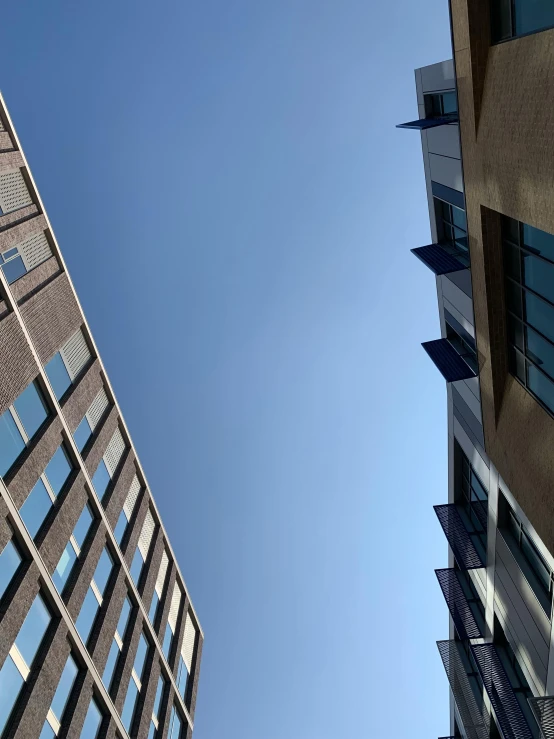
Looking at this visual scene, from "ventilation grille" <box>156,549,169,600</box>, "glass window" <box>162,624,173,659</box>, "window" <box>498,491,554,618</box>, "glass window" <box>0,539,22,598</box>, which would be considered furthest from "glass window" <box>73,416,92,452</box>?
"window" <box>498,491,554,618</box>

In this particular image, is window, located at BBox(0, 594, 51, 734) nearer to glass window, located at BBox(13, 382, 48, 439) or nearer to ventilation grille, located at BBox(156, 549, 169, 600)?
glass window, located at BBox(13, 382, 48, 439)

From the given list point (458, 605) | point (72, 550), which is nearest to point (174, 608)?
point (72, 550)

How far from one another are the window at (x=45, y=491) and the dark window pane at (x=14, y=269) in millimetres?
6815

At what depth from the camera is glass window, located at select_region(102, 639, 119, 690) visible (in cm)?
2114

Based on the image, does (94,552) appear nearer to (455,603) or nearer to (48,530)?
Answer: (48,530)

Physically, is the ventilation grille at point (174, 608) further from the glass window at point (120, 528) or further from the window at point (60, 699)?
the window at point (60, 699)

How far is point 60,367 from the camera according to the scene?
22203 millimetres

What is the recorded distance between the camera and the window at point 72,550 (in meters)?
19.0

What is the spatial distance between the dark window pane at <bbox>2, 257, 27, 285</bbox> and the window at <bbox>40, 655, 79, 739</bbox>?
14.0 m

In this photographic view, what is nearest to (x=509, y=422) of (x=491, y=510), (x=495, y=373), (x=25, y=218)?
(x=495, y=373)

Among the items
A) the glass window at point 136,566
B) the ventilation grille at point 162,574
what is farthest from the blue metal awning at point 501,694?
the ventilation grille at point 162,574

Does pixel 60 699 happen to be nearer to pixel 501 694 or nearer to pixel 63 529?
pixel 63 529

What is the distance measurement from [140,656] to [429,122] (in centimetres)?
2665

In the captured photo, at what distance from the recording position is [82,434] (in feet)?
76.9
